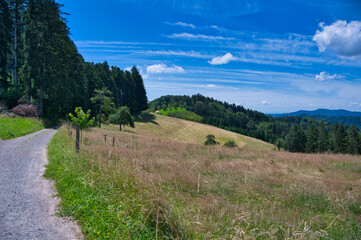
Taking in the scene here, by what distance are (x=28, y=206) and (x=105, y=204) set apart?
76.4 inches

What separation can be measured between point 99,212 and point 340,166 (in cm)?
1601

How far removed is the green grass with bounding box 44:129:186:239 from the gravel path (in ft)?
0.85

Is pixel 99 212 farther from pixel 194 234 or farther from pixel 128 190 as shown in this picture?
pixel 194 234

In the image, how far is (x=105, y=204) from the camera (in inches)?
179

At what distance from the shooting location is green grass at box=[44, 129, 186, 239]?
3525 millimetres

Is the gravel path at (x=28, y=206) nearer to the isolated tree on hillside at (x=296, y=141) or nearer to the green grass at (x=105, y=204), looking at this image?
the green grass at (x=105, y=204)

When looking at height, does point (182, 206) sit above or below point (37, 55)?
below

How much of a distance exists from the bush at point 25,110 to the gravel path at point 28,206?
17350 millimetres

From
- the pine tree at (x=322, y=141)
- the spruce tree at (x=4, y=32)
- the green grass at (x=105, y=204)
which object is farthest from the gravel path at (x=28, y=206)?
the pine tree at (x=322, y=141)

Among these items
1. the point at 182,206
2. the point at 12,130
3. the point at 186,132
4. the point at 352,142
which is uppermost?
the point at 12,130

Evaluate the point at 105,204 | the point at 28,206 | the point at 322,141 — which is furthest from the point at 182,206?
the point at 322,141

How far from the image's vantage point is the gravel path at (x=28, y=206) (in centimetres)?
374

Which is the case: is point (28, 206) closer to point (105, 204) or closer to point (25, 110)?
point (105, 204)

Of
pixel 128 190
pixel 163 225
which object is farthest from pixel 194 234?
pixel 128 190
